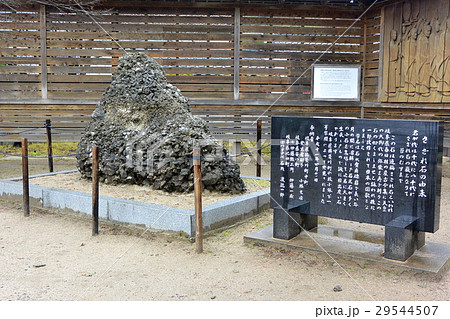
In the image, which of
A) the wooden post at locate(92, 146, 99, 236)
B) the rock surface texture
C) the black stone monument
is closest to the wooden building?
the rock surface texture

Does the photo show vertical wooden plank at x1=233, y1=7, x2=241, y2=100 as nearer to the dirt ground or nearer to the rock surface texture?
the rock surface texture

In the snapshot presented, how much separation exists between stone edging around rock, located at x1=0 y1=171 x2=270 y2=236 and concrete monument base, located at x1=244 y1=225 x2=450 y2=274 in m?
0.57

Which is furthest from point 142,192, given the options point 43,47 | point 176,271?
point 43,47

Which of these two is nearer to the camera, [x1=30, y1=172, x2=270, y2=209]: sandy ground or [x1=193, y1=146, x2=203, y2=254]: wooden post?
[x1=193, y1=146, x2=203, y2=254]: wooden post

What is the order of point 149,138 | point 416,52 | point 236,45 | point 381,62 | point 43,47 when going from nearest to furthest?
point 149,138 < point 416,52 < point 381,62 < point 43,47 < point 236,45

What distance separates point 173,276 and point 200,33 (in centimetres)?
870

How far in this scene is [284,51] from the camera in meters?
12.1

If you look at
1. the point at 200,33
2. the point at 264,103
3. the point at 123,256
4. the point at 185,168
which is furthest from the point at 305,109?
the point at 123,256

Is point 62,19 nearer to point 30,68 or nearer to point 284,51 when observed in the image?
point 30,68

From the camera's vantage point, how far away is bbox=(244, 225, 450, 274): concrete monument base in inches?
182

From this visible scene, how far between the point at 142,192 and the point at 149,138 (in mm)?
855

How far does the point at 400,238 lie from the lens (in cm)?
460

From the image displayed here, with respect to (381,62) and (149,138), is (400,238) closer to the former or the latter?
(149,138)

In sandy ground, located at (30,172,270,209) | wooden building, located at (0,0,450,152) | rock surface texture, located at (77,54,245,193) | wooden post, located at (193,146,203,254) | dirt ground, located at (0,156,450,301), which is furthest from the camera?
wooden building, located at (0,0,450,152)
